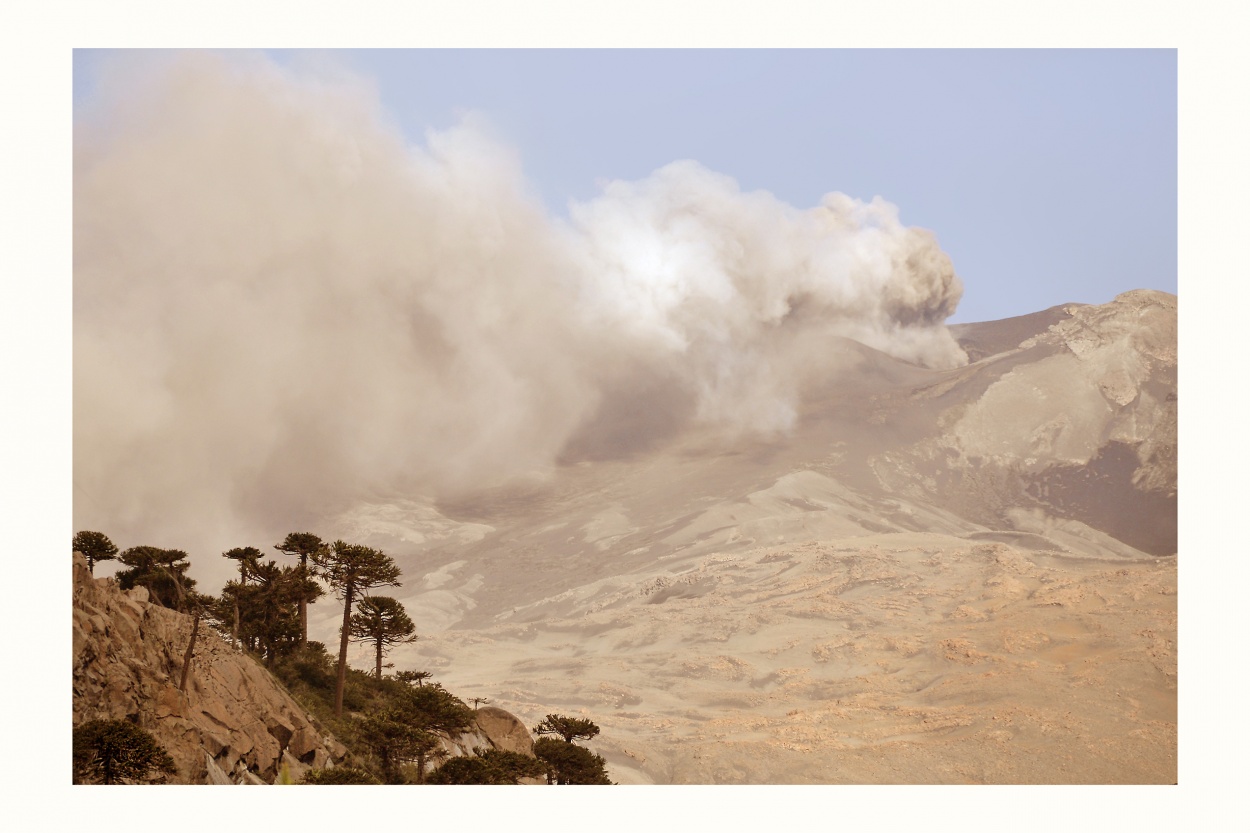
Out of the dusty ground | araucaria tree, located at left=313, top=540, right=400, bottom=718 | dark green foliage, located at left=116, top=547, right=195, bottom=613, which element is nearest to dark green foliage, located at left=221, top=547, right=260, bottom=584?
dark green foliage, located at left=116, top=547, right=195, bottom=613

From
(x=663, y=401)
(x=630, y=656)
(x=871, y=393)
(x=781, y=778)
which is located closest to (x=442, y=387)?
(x=663, y=401)

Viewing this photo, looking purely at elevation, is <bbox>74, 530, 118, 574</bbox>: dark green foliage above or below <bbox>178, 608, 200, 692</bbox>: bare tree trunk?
above

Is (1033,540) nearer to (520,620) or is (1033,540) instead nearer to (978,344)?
(978,344)

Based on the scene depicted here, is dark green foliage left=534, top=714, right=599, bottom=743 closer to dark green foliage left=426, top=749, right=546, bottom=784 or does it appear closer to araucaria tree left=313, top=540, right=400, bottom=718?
dark green foliage left=426, top=749, right=546, bottom=784

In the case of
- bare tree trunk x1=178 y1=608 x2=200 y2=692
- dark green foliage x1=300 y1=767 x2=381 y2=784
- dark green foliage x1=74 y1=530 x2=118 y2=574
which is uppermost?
dark green foliage x1=74 y1=530 x2=118 y2=574

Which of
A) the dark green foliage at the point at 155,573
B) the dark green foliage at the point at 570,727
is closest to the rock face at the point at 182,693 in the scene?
the dark green foliage at the point at 155,573

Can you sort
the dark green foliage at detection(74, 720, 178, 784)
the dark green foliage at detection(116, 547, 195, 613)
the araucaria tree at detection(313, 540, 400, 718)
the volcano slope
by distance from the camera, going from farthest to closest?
1. the volcano slope
2. the dark green foliage at detection(116, 547, 195, 613)
3. the araucaria tree at detection(313, 540, 400, 718)
4. the dark green foliage at detection(74, 720, 178, 784)

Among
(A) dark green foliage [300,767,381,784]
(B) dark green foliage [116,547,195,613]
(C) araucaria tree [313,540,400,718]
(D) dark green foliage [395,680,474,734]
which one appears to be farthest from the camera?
(B) dark green foliage [116,547,195,613]

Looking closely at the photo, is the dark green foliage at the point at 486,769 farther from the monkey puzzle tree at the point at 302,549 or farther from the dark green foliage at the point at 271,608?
the monkey puzzle tree at the point at 302,549

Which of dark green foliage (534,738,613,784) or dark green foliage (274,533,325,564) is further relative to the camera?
dark green foliage (274,533,325,564)
